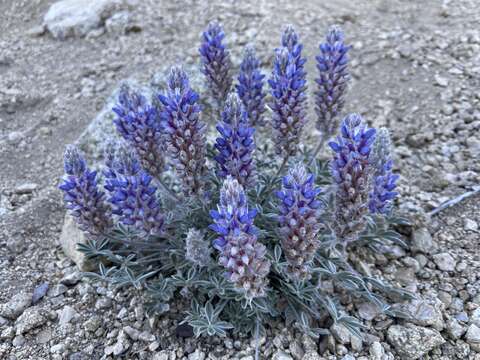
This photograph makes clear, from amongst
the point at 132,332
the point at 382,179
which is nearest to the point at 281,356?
the point at 132,332

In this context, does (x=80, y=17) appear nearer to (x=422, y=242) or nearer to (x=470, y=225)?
(x=422, y=242)

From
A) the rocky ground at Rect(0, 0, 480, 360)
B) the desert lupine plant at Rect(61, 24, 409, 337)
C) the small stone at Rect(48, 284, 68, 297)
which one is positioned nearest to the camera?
the desert lupine plant at Rect(61, 24, 409, 337)

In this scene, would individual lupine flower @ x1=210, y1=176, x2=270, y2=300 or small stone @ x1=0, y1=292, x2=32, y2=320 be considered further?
small stone @ x1=0, y1=292, x2=32, y2=320

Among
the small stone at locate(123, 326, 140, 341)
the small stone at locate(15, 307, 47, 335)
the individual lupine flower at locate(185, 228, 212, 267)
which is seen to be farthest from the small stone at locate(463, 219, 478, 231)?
the small stone at locate(15, 307, 47, 335)

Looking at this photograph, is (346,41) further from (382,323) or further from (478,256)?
(382,323)

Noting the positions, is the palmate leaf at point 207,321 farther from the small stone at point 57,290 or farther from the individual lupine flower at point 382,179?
the individual lupine flower at point 382,179

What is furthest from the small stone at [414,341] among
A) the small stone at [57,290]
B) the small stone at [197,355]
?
the small stone at [57,290]

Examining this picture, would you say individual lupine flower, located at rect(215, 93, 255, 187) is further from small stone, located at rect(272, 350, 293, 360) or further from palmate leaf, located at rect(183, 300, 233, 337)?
small stone, located at rect(272, 350, 293, 360)

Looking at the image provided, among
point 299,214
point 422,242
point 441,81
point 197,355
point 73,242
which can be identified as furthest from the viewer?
point 441,81
